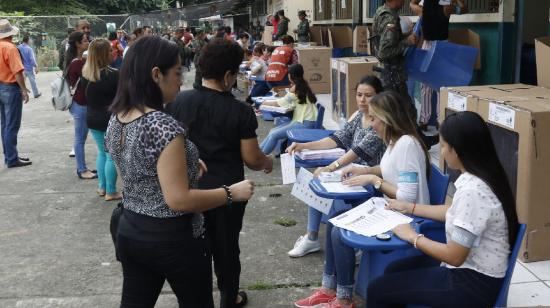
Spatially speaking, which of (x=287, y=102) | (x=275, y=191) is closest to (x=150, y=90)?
(x=275, y=191)

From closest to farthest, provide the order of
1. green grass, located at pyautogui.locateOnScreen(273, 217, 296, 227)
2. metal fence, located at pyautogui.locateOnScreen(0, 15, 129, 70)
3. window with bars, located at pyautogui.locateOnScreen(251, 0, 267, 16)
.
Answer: green grass, located at pyautogui.locateOnScreen(273, 217, 296, 227)
metal fence, located at pyautogui.locateOnScreen(0, 15, 129, 70)
window with bars, located at pyautogui.locateOnScreen(251, 0, 267, 16)

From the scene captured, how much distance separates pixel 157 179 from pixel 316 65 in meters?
9.22

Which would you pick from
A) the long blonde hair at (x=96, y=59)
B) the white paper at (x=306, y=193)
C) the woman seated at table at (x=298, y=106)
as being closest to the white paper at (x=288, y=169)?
the white paper at (x=306, y=193)

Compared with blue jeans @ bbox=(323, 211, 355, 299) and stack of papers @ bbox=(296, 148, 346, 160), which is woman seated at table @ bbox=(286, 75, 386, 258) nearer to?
stack of papers @ bbox=(296, 148, 346, 160)

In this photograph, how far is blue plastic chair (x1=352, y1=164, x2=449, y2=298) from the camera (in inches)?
108

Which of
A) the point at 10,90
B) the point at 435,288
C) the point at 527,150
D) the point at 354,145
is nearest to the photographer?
the point at 435,288

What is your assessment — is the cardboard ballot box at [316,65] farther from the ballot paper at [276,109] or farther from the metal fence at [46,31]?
the metal fence at [46,31]

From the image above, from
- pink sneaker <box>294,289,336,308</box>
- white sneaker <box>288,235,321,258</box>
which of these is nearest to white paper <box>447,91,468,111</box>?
white sneaker <box>288,235,321,258</box>

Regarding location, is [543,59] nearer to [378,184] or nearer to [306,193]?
[378,184]

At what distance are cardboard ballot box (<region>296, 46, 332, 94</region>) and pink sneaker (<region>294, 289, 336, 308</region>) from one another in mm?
7659

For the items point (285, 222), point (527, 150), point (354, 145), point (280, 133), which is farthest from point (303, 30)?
point (527, 150)

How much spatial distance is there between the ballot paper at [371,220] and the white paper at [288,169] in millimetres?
788

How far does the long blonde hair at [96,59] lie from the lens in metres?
5.37

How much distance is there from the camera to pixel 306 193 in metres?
3.64
